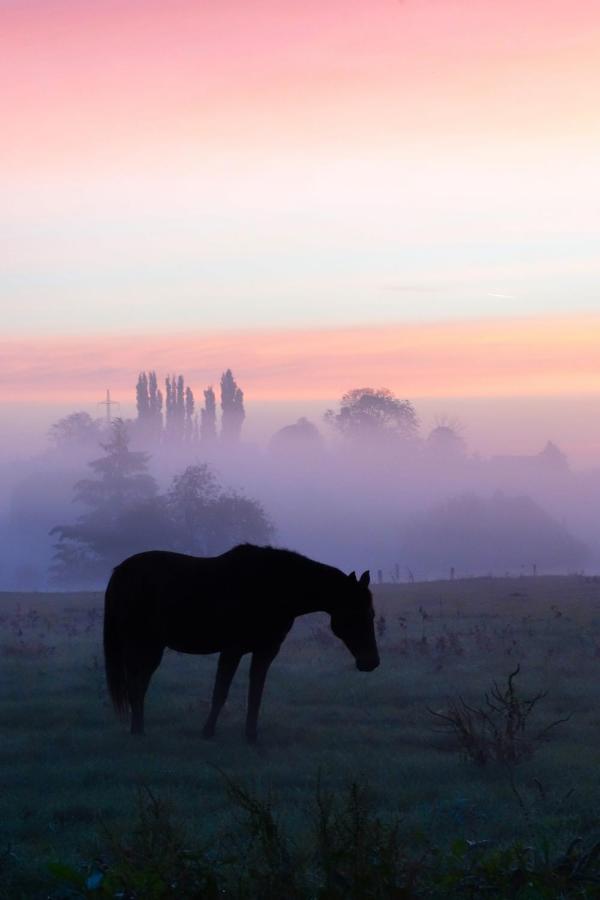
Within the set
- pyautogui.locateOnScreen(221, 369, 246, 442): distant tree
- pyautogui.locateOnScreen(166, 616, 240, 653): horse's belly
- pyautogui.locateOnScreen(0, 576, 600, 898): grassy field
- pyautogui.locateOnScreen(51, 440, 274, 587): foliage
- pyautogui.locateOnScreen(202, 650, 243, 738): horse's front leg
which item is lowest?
pyautogui.locateOnScreen(51, 440, 274, 587): foliage

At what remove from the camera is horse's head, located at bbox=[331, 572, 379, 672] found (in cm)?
Result: 1198

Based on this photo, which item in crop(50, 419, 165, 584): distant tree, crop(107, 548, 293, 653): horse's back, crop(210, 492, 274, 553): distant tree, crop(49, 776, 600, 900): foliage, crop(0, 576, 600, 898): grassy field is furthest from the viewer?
crop(50, 419, 165, 584): distant tree

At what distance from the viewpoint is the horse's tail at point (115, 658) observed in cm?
1243

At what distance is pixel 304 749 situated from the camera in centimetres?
1134

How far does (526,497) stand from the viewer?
11269 centimetres

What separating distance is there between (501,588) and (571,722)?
26354 millimetres

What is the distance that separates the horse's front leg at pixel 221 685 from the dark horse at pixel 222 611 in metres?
0.01

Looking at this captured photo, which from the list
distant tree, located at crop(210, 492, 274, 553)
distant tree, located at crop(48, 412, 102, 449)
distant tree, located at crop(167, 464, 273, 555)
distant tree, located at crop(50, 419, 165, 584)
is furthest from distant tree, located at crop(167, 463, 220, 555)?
distant tree, located at crop(48, 412, 102, 449)

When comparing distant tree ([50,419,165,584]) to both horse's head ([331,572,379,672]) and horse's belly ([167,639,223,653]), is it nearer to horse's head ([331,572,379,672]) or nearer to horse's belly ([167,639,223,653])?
horse's belly ([167,639,223,653])

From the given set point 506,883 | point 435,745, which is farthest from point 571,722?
point 506,883

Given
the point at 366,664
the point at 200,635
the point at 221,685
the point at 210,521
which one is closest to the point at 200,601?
the point at 200,635

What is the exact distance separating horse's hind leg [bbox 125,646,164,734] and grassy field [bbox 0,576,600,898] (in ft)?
1.18

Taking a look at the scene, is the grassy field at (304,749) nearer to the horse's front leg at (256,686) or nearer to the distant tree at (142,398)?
the horse's front leg at (256,686)

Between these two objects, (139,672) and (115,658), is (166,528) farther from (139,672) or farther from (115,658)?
(139,672)
